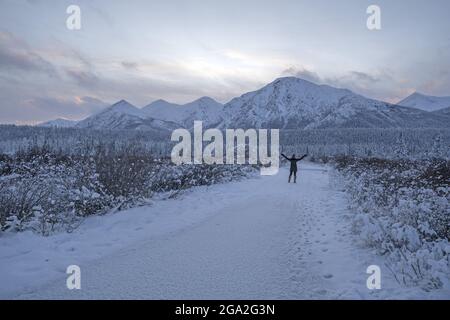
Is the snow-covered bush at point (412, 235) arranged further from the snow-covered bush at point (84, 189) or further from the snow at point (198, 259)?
the snow-covered bush at point (84, 189)

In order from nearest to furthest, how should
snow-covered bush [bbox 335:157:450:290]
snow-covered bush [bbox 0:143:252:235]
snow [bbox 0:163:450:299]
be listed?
snow [bbox 0:163:450:299]
snow-covered bush [bbox 335:157:450:290]
snow-covered bush [bbox 0:143:252:235]

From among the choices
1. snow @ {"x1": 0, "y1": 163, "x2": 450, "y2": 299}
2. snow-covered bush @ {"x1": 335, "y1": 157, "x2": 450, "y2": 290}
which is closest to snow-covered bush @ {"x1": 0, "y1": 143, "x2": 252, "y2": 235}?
snow @ {"x1": 0, "y1": 163, "x2": 450, "y2": 299}

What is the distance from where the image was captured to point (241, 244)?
6008 millimetres

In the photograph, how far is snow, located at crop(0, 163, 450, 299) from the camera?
3984 millimetres

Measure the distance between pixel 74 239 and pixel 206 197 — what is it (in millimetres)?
6178

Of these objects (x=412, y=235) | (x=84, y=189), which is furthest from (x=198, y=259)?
(x=84, y=189)

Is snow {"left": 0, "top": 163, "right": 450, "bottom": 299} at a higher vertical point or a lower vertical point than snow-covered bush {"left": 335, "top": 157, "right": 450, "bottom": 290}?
lower

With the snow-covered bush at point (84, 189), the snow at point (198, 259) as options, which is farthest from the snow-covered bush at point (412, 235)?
the snow-covered bush at point (84, 189)

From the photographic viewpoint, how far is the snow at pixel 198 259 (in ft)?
13.1

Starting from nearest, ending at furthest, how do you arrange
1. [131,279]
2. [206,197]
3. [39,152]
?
1. [131,279]
2. [206,197]
3. [39,152]

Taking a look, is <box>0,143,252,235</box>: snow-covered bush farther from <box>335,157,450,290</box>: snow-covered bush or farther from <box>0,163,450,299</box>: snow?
<box>335,157,450,290</box>: snow-covered bush

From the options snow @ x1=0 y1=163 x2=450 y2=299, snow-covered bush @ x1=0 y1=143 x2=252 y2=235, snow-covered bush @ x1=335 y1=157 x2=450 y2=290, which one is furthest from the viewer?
snow-covered bush @ x1=0 y1=143 x2=252 y2=235
